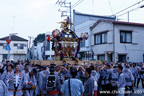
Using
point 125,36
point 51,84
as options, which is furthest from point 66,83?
point 125,36

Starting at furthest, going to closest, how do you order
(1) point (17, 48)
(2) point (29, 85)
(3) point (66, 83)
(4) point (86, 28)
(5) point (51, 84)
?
(1) point (17, 48) → (4) point (86, 28) → (2) point (29, 85) → (5) point (51, 84) → (3) point (66, 83)

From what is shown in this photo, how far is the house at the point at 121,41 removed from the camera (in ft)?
72.0

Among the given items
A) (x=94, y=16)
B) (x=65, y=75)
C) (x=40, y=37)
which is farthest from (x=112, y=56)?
(x=40, y=37)

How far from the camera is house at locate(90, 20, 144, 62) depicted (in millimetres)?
21938

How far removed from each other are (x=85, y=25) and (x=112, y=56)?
27.1 ft

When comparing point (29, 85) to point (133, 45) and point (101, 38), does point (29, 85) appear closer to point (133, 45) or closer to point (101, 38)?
point (101, 38)

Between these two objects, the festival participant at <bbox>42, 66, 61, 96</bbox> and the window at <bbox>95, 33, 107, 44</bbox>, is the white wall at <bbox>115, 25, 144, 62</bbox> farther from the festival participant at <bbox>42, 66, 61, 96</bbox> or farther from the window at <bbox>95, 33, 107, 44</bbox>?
the festival participant at <bbox>42, 66, 61, 96</bbox>

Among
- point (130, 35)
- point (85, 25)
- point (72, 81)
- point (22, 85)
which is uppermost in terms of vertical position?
point (85, 25)

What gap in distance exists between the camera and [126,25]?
2248 cm

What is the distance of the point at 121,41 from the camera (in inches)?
882

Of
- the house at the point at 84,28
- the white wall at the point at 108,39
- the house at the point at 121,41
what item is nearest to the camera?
the house at the point at 121,41

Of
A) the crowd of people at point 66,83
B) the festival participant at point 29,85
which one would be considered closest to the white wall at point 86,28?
the crowd of people at point 66,83

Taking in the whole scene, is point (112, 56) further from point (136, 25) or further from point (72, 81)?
point (72, 81)

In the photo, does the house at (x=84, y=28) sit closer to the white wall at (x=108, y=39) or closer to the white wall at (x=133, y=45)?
the white wall at (x=108, y=39)
